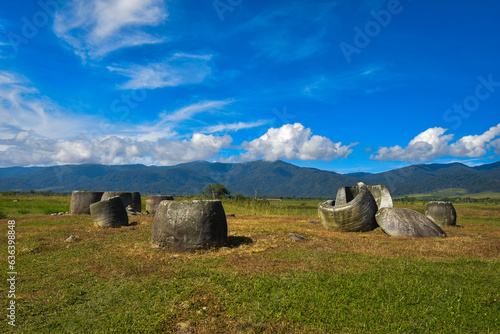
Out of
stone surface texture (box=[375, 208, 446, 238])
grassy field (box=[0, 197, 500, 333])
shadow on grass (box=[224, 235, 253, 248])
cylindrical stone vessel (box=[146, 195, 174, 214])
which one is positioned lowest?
grassy field (box=[0, 197, 500, 333])

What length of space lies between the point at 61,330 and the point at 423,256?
10.4m

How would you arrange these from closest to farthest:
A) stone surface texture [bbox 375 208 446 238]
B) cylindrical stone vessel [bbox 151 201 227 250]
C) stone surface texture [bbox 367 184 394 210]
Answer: cylindrical stone vessel [bbox 151 201 227 250] → stone surface texture [bbox 375 208 446 238] → stone surface texture [bbox 367 184 394 210]

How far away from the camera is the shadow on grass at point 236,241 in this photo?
11.6 metres

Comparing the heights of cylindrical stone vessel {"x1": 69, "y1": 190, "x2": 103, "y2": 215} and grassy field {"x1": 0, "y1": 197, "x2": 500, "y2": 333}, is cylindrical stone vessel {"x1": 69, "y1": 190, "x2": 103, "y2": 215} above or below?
above

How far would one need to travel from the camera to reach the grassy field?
510 cm

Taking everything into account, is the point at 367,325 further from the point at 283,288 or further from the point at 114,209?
the point at 114,209

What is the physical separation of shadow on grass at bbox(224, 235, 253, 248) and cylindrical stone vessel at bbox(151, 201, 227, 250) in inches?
41.3

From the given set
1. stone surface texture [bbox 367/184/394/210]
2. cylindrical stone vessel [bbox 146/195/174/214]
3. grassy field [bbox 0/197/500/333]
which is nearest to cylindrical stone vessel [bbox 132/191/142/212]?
cylindrical stone vessel [bbox 146/195/174/214]

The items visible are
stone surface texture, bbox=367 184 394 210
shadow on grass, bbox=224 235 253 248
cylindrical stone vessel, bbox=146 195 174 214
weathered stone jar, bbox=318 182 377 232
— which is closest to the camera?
shadow on grass, bbox=224 235 253 248

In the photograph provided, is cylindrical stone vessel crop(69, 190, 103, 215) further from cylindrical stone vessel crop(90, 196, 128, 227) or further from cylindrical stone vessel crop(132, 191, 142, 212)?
cylindrical stone vessel crop(90, 196, 128, 227)

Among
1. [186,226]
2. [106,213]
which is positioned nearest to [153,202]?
[106,213]

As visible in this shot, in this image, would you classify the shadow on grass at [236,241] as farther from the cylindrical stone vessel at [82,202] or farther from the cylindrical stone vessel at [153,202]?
the cylindrical stone vessel at [82,202]

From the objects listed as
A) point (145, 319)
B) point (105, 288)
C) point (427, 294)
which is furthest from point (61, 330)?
point (427, 294)

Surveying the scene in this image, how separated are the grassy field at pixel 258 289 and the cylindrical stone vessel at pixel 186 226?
1.35ft
